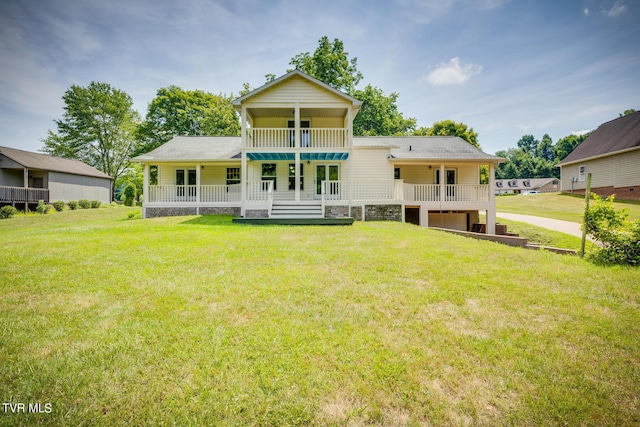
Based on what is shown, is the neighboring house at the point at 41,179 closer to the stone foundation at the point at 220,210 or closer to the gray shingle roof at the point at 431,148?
the stone foundation at the point at 220,210

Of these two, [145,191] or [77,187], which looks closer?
[145,191]

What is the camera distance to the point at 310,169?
17750 millimetres

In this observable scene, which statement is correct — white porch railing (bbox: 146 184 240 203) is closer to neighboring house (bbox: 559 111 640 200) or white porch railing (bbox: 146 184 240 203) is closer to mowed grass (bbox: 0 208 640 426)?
mowed grass (bbox: 0 208 640 426)

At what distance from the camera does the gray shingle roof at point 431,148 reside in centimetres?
1677

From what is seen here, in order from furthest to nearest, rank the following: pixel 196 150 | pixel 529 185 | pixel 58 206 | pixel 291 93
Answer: pixel 529 185, pixel 58 206, pixel 196 150, pixel 291 93

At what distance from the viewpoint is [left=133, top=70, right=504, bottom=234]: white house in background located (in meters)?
14.7

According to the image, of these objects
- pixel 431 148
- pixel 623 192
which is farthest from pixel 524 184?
pixel 431 148

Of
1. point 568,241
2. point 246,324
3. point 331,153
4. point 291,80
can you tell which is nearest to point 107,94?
point 291,80

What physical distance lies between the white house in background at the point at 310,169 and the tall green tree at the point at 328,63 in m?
15.2

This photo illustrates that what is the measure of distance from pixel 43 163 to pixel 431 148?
36185 mm

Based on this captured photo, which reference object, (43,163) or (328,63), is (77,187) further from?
(328,63)

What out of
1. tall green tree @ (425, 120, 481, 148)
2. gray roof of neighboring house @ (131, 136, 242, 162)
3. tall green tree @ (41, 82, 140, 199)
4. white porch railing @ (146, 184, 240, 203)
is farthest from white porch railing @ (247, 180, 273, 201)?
tall green tree @ (41, 82, 140, 199)

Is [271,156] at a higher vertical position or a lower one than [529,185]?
lower

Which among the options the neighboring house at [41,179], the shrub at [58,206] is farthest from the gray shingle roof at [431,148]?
the neighboring house at [41,179]
